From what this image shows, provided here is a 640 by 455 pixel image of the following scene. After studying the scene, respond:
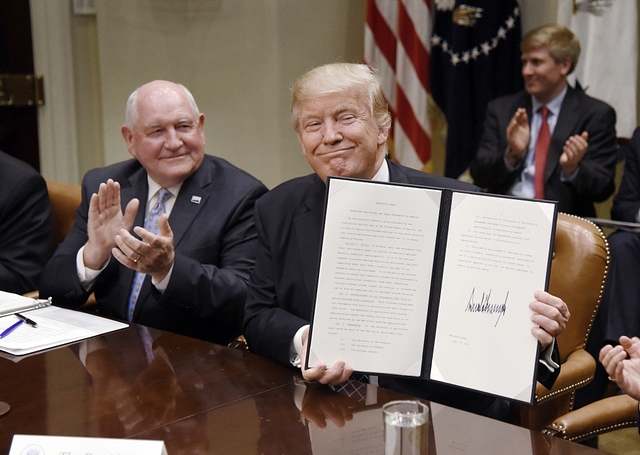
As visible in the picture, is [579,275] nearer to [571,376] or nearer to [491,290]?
[571,376]

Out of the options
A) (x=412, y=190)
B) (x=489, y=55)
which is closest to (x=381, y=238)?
(x=412, y=190)

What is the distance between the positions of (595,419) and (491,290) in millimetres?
603

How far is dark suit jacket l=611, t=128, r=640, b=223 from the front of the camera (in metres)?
3.89

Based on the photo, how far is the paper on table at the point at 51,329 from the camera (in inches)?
77.7

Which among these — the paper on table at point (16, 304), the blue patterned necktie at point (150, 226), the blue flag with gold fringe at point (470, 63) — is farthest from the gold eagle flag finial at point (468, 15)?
the paper on table at point (16, 304)

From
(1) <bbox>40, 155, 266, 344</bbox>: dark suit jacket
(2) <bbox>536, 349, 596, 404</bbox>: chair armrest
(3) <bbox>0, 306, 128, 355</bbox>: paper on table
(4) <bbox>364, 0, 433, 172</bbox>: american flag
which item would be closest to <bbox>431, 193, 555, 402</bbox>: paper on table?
(2) <bbox>536, 349, 596, 404</bbox>: chair armrest

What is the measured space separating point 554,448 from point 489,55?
10.9 feet

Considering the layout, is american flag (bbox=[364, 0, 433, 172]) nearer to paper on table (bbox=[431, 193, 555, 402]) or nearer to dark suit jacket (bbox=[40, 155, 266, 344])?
dark suit jacket (bbox=[40, 155, 266, 344])

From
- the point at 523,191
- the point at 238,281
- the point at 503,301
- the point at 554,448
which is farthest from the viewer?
the point at 523,191

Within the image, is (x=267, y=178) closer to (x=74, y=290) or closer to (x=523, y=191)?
(x=523, y=191)

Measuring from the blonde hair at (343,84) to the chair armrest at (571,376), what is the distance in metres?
0.86

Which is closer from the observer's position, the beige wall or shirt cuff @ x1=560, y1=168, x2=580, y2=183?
shirt cuff @ x1=560, y1=168, x2=580, y2=183

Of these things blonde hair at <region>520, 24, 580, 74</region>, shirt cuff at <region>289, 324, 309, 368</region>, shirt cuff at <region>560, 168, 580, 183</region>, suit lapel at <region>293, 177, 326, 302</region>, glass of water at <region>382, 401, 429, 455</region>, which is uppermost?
blonde hair at <region>520, 24, 580, 74</region>

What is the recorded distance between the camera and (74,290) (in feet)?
8.71
